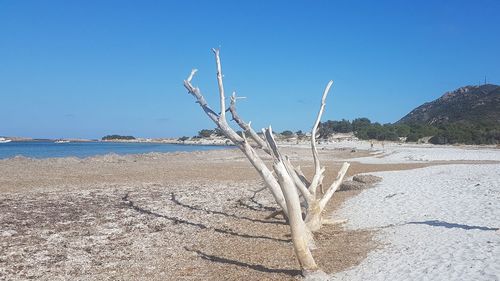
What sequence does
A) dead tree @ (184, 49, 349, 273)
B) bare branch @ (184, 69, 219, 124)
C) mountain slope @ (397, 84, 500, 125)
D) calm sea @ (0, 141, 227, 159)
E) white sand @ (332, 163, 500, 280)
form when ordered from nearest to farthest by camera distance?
white sand @ (332, 163, 500, 280) < dead tree @ (184, 49, 349, 273) < bare branch @ (184, 69, 219, 124) < calm sea @ (0, 141, 227, 159) < mountain slope @ (397, 84, 500, 125)

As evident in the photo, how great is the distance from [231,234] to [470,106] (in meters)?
123

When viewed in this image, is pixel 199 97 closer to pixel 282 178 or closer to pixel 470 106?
pixel 282 178

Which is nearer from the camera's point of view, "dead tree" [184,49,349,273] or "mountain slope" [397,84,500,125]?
"dead tree" [184,49,349,273]

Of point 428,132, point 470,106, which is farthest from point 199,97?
point 470,106

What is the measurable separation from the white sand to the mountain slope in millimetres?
82430

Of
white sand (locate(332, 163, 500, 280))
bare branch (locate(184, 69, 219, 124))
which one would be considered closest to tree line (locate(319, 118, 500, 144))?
white sand (locate(332, 163, 500, 280))

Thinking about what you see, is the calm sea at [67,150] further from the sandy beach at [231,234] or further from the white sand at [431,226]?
the white sand at [431,226]

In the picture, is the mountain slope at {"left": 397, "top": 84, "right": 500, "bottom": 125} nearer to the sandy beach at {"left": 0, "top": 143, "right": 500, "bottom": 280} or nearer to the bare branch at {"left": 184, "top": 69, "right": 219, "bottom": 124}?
the sandy beach at {"left": 0, "top": 143, "right": 500, "bottom": 280}

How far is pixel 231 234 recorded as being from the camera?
1097 centimetres

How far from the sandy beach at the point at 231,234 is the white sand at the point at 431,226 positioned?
28mm

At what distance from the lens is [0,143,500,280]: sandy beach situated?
7660mm

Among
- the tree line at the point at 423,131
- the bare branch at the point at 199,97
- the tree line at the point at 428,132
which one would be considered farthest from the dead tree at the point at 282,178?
the tree line at the point at 428,132

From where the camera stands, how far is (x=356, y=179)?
19.8 m

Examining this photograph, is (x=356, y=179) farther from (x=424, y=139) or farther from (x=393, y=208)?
(x=424, y=139)
